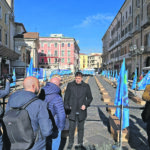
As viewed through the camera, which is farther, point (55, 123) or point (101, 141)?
point (101, 141)

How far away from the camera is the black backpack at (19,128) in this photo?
5.43 feet

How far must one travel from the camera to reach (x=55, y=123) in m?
2.51

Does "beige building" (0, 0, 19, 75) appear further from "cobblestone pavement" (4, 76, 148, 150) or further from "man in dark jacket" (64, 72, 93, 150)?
"man in dark jacket" (64, 72, 93, 150)

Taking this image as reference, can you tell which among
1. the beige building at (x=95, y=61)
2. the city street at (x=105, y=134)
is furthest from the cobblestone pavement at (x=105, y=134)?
the beige building at (x=95, y=61)

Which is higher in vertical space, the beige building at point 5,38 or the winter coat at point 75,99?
the beige building at point 5,38

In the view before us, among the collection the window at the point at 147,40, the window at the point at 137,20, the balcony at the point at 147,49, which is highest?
the window at the point at 137,20

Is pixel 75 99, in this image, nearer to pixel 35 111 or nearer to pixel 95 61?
pixel 35 111

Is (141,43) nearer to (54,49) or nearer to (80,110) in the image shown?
(80,110)

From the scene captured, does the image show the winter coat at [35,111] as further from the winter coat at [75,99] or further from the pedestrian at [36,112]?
the winter coat at [75,99]

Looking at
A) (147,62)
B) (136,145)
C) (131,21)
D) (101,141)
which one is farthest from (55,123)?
(131,21)

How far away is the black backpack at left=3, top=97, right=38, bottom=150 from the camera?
166cm

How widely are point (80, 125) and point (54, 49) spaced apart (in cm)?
6938

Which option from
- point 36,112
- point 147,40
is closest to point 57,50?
point 147,40

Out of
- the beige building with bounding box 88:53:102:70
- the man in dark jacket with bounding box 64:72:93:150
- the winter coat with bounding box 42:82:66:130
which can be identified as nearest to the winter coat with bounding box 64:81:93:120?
the man in dark jacket with bounding box 64:72:93:150
